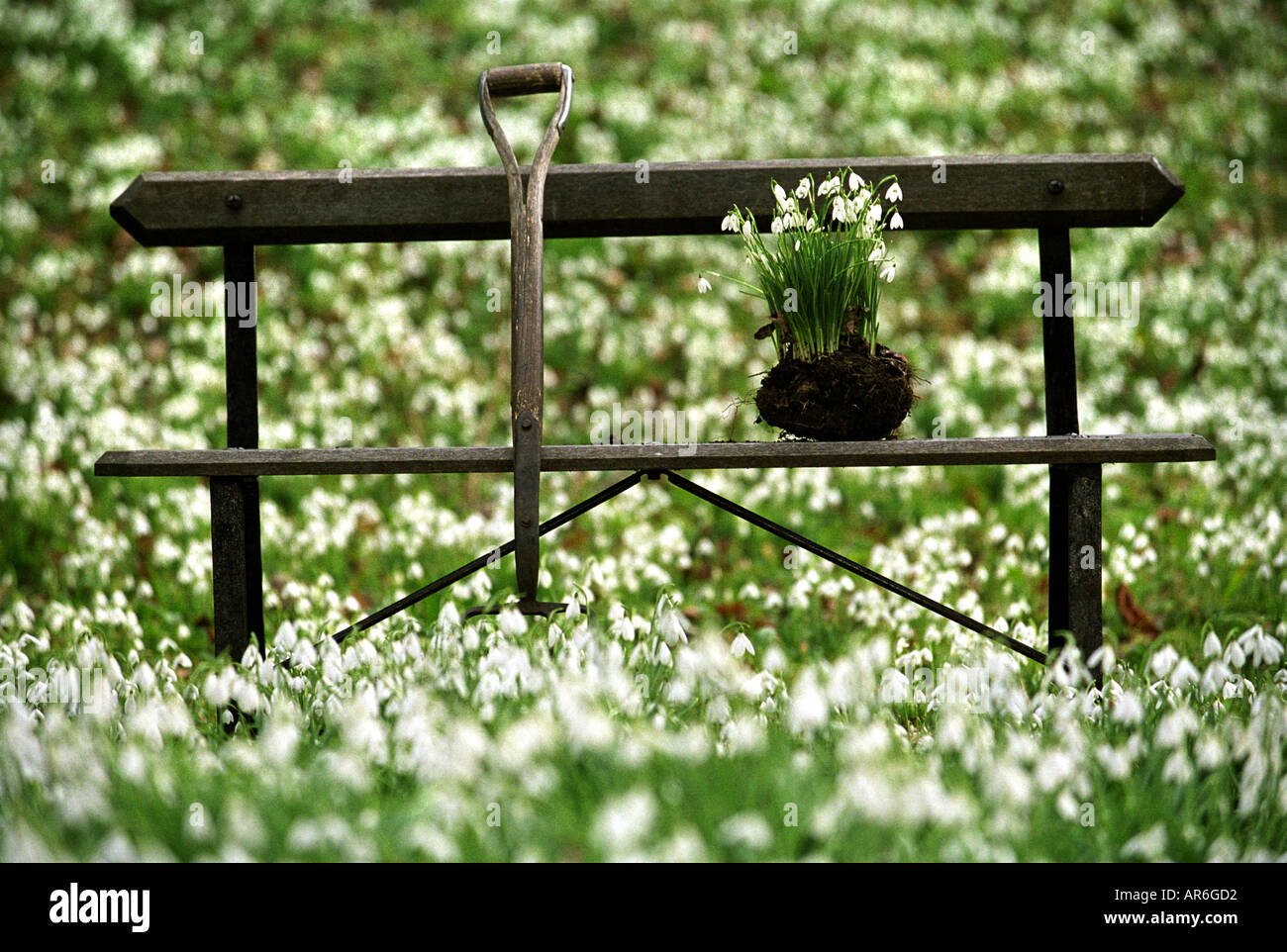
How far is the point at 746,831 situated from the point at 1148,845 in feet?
2.59

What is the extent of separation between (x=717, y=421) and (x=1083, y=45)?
20.0 ft

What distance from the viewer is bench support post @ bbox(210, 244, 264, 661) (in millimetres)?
3199

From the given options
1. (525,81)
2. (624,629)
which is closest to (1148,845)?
(624,629)

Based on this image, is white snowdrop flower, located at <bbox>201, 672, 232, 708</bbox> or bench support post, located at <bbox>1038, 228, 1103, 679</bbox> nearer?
white snowdrop flower, located at <bbox>201, 672, 232, 708</bbox>

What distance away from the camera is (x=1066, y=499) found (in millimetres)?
3223

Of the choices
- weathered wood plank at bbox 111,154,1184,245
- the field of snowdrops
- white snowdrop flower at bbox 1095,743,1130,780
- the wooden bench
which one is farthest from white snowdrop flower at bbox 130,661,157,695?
white snowdrop flower at bbox 1095,743,1130,780

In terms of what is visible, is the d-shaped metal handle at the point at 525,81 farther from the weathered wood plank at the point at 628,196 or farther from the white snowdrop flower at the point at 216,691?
the white snowdrop flower at the point at 216,691

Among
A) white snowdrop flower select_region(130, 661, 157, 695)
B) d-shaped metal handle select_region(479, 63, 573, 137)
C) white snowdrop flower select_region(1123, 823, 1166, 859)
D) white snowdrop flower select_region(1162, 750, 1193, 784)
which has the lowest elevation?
white snowdrop flower select_region(1123, 823, 1166, 859)

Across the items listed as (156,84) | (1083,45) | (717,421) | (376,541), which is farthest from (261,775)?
(1083,45)

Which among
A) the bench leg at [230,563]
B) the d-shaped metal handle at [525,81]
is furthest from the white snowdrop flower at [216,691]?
the d-shaped metal handle at [525,81]

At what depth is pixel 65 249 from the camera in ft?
23.7

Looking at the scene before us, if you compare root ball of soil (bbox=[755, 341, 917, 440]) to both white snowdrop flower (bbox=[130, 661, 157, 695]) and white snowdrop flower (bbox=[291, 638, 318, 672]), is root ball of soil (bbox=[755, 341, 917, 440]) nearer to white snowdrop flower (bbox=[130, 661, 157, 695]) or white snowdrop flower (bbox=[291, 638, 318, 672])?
white snowdrop flower (bbox=[291, 638, 318, 672])

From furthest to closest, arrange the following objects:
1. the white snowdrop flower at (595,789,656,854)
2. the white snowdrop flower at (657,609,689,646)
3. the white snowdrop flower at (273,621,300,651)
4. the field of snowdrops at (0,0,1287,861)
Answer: the white snowdrop flower at (273,621,300,651) < the white snowdrop flower at (657,609,689,646) < the field of snowdrops at (0,0,1287,861) < the white snowdrop flower at (595,789,656,854)
